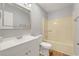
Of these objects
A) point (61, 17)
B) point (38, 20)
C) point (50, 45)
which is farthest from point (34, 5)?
point (50, 45)

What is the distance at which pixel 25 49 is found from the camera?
1.01m

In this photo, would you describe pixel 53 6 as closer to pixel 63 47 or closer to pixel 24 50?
pixel 63 47

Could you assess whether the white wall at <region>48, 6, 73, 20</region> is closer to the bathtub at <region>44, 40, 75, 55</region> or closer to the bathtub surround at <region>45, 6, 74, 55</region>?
the bathtub surround at <region>45, 6, 74, 55</region>

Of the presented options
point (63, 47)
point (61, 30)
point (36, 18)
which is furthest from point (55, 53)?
point (36, 18)

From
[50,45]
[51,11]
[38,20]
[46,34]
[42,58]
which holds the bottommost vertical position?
[42,58]

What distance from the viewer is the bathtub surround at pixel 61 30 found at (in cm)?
102

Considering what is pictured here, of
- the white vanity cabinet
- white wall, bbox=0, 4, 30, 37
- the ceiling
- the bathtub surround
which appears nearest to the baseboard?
the bathtub surround

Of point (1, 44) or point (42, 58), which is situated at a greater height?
point (1, 44)

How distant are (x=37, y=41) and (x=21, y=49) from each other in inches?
7.8

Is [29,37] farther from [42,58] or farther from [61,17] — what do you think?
[61,17]

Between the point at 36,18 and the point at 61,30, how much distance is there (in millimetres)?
308

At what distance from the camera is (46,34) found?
1075 mm

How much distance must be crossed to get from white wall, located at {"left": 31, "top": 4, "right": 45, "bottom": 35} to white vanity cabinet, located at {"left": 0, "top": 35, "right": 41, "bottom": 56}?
0.33 feet

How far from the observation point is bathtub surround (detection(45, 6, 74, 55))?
1.02m
